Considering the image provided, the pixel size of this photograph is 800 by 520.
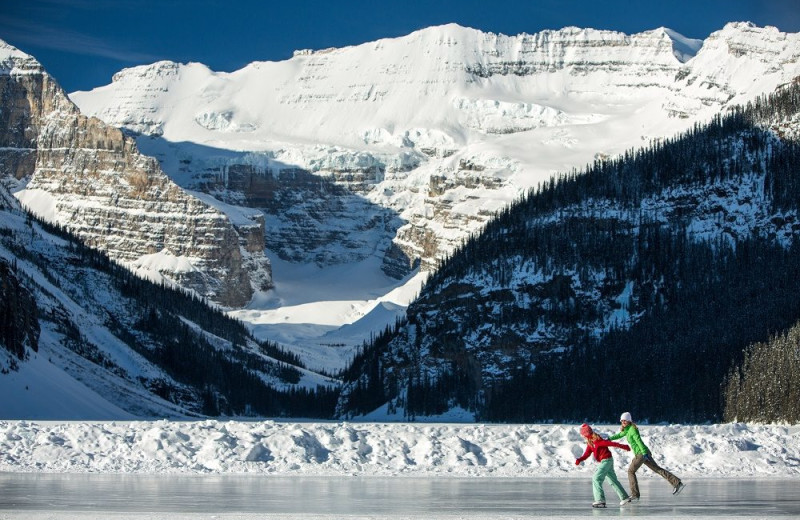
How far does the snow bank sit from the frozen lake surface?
2.78 meters

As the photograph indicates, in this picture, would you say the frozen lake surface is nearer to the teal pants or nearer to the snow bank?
the teal pants

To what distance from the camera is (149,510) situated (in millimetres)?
50312

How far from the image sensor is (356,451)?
69000mm

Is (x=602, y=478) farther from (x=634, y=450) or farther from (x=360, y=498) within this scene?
(x=360, y=498)

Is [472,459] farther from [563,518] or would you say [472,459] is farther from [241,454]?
[563,518]

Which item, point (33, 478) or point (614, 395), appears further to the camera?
point (614, 395)

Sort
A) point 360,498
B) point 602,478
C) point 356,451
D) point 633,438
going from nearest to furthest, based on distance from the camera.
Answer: point 602,478 → point 633,438 → point 360,498 → point 356,451

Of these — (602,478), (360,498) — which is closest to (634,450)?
(602,478)

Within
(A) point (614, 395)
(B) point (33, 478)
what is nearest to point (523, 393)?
(A) point (614, 395)

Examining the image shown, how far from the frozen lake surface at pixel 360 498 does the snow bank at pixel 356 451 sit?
9.12 ft

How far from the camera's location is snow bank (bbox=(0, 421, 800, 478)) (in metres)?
66.6

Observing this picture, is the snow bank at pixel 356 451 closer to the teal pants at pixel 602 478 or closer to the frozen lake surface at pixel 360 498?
the frozen lake surface at pixel 360 498

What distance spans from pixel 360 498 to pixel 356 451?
14.3 meters

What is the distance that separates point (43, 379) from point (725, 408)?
76672 mm
